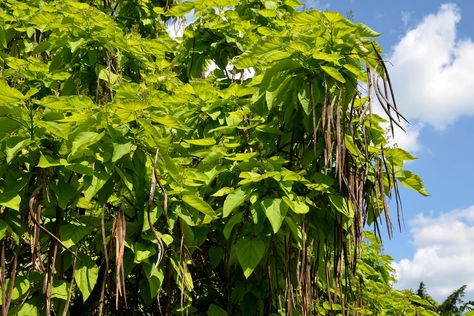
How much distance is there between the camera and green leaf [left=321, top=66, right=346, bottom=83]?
1938mm

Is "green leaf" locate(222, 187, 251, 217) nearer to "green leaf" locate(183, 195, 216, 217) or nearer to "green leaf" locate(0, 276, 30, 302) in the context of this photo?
"green leaf" locate(183, 195, 216, 217)

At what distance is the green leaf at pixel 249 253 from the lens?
6.48ft

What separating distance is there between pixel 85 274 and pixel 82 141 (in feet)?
1.64

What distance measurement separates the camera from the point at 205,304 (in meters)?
2.49

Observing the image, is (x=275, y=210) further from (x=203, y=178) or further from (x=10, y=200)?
(x=10, y=200)

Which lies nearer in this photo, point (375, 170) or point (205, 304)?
point (375, 170)

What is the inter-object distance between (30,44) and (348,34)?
73.7 inches

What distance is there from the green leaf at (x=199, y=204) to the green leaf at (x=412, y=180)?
2.42ft

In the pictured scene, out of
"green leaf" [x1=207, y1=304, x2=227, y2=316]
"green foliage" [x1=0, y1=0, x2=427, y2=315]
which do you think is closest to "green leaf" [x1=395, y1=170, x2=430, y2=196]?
"green foliage" [x1=0, y1=0, x2=427, y2=315]

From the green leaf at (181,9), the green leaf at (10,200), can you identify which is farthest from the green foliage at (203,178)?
the green leaf at (181,9)

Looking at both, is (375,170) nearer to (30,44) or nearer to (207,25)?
(207,25)

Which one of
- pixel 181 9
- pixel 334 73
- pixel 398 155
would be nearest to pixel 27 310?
pixel 334 73

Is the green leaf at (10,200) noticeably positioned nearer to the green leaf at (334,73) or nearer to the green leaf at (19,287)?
the green leaf at (19,287)

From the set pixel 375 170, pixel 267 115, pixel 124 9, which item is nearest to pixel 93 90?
pixel 267 115
